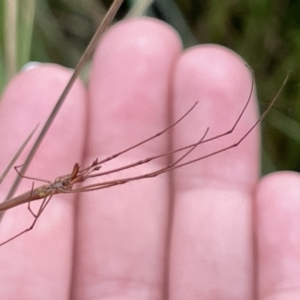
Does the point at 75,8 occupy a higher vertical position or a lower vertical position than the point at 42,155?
higher

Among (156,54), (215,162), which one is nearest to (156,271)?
(215,162)

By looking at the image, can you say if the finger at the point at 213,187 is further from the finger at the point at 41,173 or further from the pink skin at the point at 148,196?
the finger at the point at 41,173

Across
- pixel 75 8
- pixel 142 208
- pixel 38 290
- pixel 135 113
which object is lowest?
pixel 38 290

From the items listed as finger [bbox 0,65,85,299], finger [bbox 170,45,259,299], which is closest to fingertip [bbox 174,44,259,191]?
finger [bbox 170,45,259,299]

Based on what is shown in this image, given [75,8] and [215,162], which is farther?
[75,8]

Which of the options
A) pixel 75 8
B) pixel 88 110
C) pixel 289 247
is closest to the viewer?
pixel 289 247

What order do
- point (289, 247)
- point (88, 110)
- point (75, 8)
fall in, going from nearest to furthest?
1. point (289, 247)
2. point (88, 110)
3. point (75, 8)

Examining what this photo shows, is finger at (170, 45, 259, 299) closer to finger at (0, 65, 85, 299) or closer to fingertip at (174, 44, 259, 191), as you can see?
fingertip at (174, 44, 259, 191)

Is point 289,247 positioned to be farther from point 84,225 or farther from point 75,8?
point 75,8

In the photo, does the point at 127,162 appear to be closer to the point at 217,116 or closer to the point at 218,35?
the point at 217,116
